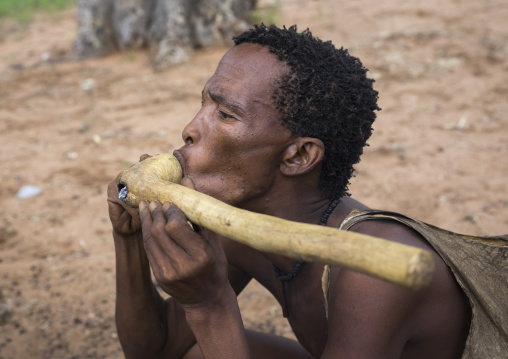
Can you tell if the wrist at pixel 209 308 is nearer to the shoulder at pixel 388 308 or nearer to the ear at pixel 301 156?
the shoulder at pixel 388 308

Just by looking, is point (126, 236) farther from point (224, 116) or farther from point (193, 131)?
point (224, 116)

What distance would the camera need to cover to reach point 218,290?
1604 millimetres

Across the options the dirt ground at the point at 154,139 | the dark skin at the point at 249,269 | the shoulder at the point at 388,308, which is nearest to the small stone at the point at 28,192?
the dirt ground at the point at 154,139

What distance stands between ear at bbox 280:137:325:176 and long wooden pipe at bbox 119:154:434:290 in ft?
1.53

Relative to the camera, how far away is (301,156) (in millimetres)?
1890

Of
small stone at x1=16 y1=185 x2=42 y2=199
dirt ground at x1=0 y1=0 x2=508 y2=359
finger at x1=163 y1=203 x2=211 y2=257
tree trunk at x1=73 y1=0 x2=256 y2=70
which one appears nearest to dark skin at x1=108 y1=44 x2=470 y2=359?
finger at x1=163 y1=203 x2=211 y2=257

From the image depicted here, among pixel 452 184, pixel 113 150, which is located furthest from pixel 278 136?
pixel 113 150

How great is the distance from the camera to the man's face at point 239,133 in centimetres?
182

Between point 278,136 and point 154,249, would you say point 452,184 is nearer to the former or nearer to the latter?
point 278,136

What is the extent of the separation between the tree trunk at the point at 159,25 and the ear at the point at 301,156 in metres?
5.42

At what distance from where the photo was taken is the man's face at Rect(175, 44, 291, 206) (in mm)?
1816

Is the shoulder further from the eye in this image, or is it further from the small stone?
the small stone

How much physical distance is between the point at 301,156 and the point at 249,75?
34 centimetres

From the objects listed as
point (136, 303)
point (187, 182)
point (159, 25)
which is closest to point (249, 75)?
point (187, 182)
